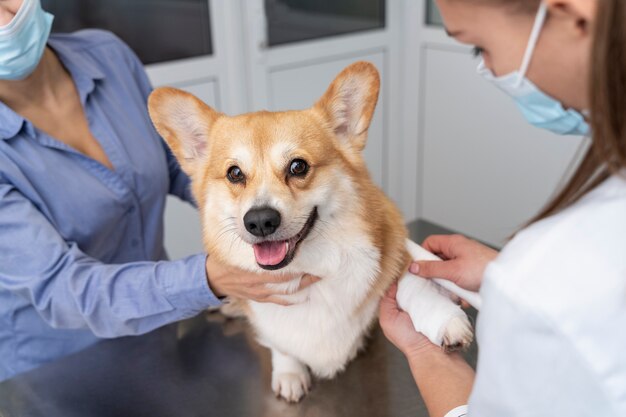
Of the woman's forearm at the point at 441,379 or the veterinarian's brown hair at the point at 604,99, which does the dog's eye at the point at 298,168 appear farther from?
the veterinarian's brown hair at the point at 604,99

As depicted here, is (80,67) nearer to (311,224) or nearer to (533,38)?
(311,224)

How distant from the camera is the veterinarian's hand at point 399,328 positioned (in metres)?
1.08

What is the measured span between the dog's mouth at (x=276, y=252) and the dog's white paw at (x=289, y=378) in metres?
0.23

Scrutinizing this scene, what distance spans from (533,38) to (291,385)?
2.50ft

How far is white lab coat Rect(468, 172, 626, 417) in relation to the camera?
2.12 feet

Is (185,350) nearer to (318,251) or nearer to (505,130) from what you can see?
(318,251)

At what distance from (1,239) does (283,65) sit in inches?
76.0

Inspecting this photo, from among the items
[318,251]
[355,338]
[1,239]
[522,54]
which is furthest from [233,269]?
[522,54]

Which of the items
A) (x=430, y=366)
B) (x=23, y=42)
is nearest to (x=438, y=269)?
(x=430, y=366)

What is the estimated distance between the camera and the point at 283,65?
9.61 ft

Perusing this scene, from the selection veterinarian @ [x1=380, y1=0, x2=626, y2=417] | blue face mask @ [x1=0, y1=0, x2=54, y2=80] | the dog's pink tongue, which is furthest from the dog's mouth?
blue face mask @ [x1=0, y1=0, x2=54, y2=80]

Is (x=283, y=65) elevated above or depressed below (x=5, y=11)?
below

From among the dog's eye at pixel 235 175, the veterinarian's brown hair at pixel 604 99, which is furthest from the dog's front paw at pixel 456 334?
the dog's eye at pixel 235 175

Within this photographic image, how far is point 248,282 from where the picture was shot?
3.72 feet
